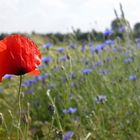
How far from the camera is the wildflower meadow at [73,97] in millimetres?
1627

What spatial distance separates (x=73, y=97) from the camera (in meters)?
4.29

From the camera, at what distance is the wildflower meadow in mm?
1627

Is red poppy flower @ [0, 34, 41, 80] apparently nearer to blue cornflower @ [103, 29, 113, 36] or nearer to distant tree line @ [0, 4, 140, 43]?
distant tree line @ [0, 4, 140, 43]

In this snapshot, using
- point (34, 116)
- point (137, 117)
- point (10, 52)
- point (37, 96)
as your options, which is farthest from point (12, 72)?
point (37, 96)

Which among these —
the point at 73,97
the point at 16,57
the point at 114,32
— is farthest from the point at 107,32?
the point at 16,57

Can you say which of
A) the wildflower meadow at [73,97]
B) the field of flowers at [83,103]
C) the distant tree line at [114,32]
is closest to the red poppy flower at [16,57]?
the wildflower meadow at [73,97]

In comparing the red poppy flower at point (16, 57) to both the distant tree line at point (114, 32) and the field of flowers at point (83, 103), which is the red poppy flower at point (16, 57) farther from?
the distant tree line at point (114, 32)

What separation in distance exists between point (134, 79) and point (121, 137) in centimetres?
86

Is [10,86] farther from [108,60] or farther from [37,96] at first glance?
[108,60]

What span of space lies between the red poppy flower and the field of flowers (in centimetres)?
29

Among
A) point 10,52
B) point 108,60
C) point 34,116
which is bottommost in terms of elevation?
point 34,116

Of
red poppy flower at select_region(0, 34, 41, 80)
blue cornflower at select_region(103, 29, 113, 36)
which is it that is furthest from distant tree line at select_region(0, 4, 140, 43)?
red poppy flower at select_region(0, 34, 41, 80)

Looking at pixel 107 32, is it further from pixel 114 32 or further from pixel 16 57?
pixel 16 57

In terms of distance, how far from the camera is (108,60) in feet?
19.0
